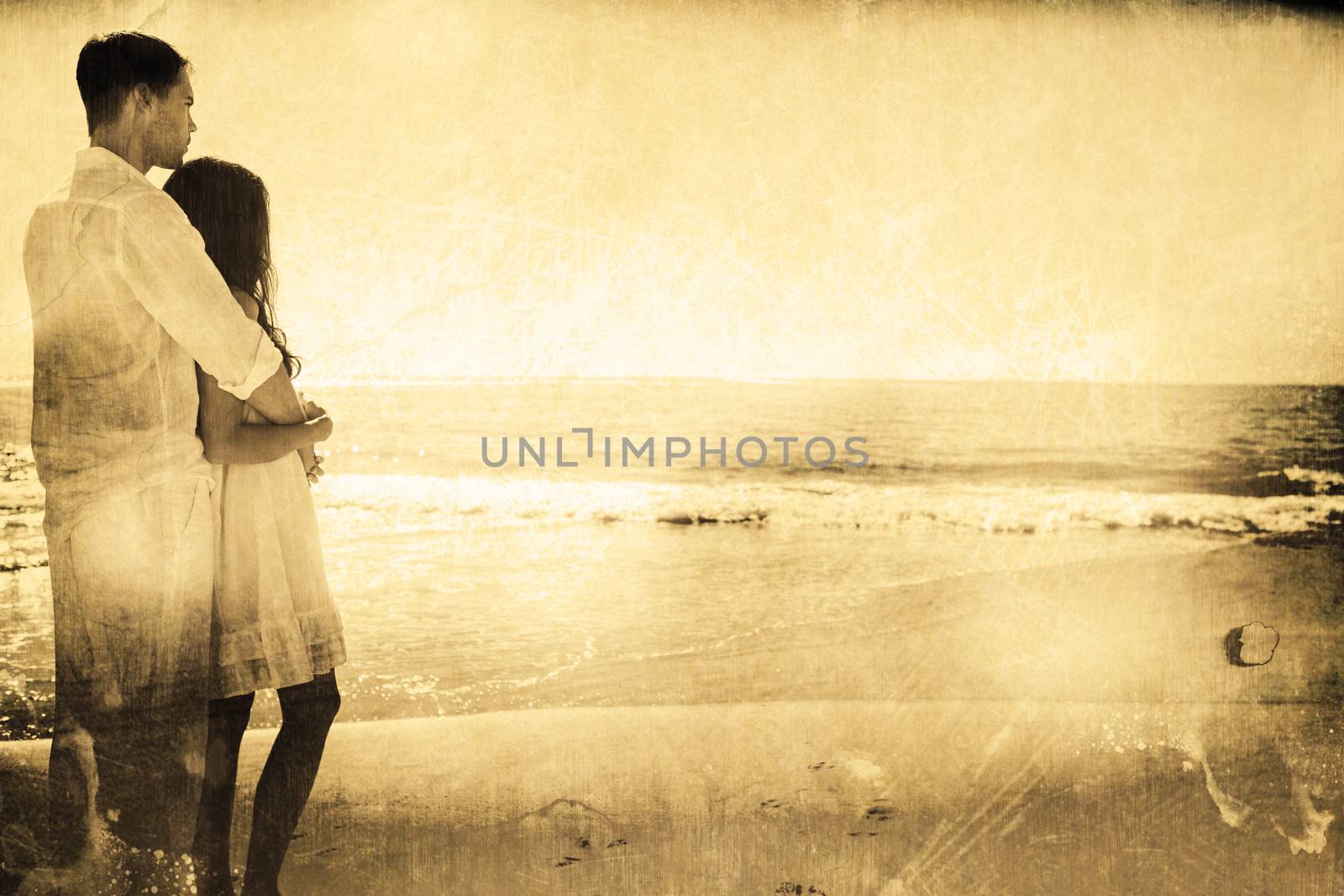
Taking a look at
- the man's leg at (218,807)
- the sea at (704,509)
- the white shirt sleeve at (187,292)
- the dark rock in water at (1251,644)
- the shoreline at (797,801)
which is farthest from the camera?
the dark rock in water at (1251,644)

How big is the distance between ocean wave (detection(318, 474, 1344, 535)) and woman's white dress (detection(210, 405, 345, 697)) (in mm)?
631

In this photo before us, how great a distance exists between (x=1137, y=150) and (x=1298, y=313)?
2.00 ft

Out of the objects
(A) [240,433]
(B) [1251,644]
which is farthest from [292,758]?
(B) [1251,644]

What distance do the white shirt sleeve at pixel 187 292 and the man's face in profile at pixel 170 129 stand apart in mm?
124

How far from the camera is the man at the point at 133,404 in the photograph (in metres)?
1.41

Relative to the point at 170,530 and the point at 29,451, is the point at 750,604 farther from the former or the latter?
the point at 29,451

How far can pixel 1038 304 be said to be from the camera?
231 cm

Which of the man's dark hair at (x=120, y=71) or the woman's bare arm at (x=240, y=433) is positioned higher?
the man's dark hair at (x=120, y=71)

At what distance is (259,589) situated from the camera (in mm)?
1465

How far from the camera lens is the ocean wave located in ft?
7.17

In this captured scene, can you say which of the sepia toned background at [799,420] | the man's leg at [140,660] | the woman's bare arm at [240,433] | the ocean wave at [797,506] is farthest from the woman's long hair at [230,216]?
the ocean wave at [797,506]

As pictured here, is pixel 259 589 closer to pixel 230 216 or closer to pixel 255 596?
pixel 255 596

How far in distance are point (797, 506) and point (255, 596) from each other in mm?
1420

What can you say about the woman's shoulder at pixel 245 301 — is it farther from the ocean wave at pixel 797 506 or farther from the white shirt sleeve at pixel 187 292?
the ocean wave at pixel 797 506
